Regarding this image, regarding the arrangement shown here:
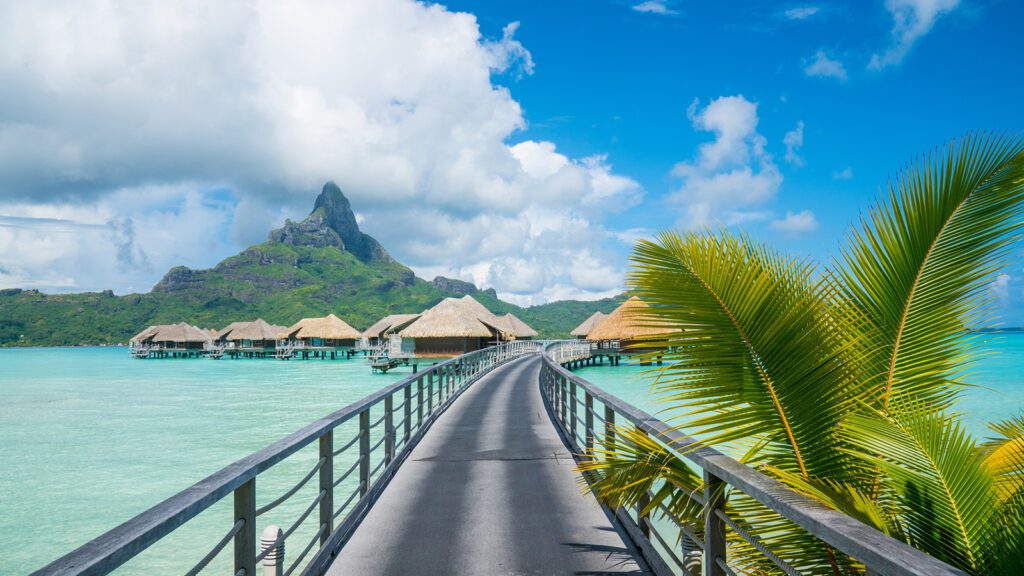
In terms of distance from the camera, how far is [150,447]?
1894 centimetres

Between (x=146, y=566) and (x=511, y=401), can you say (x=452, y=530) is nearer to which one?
(x=146, y=566)

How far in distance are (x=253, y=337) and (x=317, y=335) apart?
13.2m

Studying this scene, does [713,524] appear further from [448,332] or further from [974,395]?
[974,395]

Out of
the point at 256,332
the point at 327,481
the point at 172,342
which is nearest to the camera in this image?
the point at 327,481

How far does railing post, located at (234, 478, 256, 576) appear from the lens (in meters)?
2.42

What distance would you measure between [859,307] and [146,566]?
979 cm

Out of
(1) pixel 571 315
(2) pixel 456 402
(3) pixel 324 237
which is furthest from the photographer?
(3) pixel 324 237

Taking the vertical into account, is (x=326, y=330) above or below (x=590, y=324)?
above

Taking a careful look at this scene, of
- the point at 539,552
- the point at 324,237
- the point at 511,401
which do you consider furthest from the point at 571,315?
the point at 539,552

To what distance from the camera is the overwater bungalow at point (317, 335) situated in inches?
2467

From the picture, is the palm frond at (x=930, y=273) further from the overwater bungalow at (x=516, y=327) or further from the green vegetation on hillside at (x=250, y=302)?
the green vegetation on hillside at (x=250, y=302)

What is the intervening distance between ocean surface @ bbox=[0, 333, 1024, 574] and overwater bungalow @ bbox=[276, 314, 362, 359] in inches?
812

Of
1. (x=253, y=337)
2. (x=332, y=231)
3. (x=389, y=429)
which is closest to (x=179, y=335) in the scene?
(x=253, y=337)

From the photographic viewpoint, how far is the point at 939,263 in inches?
96.9
